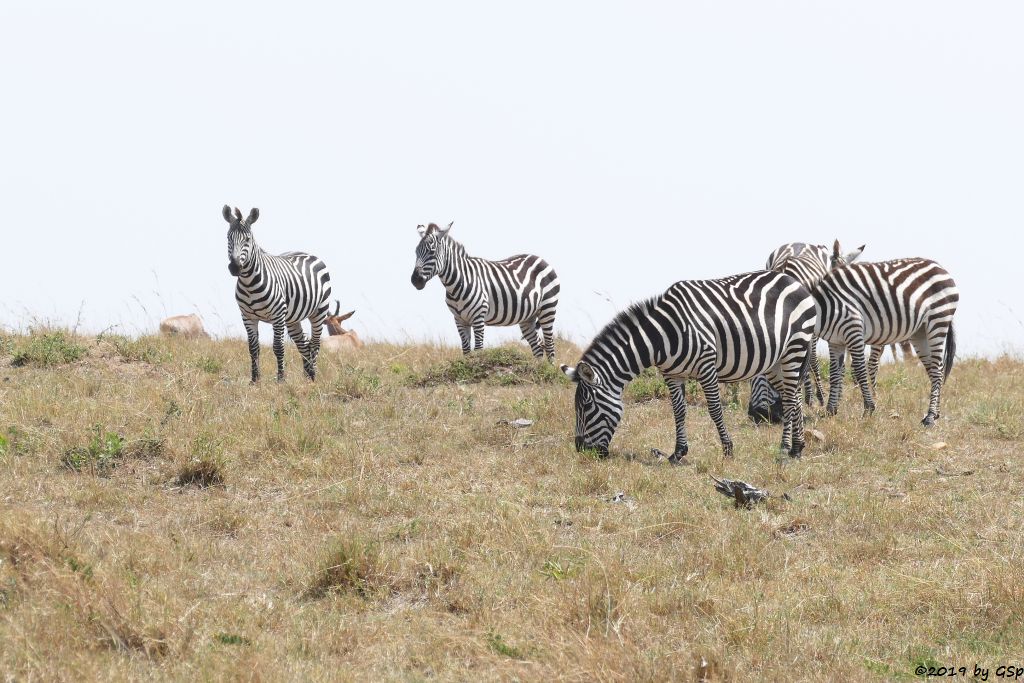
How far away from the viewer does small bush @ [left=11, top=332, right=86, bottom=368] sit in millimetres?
13961

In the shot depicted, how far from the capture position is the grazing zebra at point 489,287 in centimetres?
1583

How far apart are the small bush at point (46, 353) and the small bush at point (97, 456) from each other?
5145 mm

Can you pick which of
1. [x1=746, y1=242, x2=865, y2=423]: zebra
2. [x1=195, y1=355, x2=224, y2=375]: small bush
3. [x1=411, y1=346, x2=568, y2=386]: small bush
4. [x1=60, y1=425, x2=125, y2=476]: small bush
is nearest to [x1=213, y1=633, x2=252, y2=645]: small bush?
[x1=60, y1=425, x2=125, y2=476]: small bush

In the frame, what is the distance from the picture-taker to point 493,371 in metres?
14.4

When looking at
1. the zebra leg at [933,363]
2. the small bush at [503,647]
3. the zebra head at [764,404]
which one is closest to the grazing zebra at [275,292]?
the zebra head at [764,404]

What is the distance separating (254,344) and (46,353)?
2.66 m

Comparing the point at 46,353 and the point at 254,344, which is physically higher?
the point at 254,344

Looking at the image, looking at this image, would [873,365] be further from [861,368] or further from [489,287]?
[489,287]

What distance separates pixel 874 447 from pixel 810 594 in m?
4.24

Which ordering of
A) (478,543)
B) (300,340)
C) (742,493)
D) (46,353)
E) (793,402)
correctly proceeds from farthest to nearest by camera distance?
(300,340) < (46,353) < (793,402) < (742,493) < (478,543)

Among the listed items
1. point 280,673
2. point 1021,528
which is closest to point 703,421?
point 1021,528

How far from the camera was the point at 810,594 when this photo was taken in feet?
20.7

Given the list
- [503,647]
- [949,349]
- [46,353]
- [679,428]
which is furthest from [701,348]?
[46,353]

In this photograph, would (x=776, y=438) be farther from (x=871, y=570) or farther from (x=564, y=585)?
(x=564, y=585)
